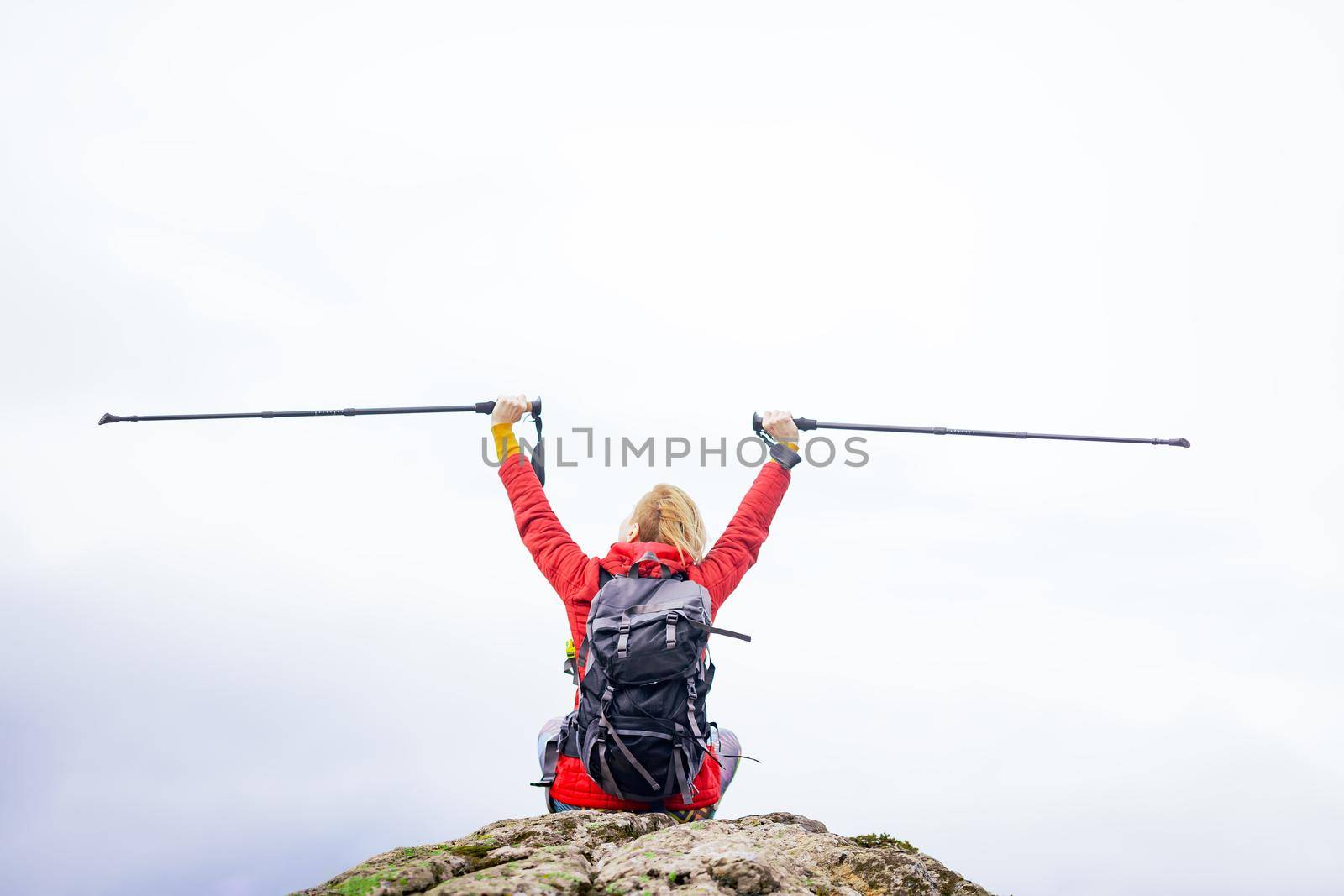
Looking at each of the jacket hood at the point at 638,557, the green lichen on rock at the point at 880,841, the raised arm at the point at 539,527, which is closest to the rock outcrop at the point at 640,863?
the green lichen on rock at the point at 880,841

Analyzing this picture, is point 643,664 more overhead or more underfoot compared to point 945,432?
more underfoot

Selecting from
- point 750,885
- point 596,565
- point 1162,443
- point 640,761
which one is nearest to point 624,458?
point 596,565

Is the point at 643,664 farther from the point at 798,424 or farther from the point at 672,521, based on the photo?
the point at 798,424

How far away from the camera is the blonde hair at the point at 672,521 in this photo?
8.72 meters

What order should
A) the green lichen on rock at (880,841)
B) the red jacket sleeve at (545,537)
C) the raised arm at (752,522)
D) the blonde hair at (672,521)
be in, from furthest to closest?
the raised arm at (752,522), the blonde hair at (672,521), the red jacket sleeve at (545,537), the green lichen on rock at (880,841)

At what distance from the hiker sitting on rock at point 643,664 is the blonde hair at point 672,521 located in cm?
1

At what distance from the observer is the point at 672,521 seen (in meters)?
8.75

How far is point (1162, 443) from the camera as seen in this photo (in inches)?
454

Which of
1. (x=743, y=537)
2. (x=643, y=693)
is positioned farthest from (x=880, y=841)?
(x=743, y=537)

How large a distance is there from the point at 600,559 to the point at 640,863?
10.5 feet

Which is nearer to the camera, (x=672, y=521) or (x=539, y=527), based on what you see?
(x=672, y=521)

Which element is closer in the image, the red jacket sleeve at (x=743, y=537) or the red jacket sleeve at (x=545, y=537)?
the red jacket sleeve at (x=545, y=537)

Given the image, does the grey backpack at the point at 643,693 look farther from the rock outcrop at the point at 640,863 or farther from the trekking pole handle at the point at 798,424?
the trekking pole handle at the point at 798,424

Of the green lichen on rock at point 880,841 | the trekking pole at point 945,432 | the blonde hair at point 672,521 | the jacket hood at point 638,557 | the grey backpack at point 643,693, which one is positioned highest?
the trekking pole at point 945,432
